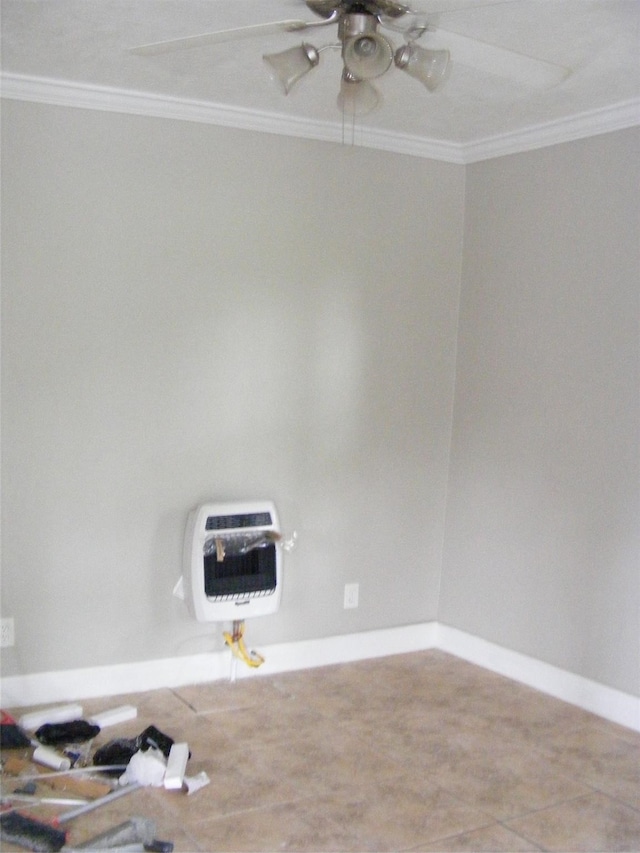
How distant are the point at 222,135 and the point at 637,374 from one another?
1931 millimetres

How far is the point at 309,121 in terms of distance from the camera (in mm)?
3807

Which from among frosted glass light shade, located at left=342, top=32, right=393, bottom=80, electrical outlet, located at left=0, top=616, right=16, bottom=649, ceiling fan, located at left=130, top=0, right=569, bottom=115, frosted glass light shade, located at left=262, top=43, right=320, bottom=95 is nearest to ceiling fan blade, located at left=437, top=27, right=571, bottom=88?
ceiling fan, located at left=130, top=0, right=569, bottom=115

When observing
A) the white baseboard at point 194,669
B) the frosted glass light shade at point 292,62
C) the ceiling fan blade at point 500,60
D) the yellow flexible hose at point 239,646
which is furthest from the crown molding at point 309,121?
the white baseboard at point 194,669

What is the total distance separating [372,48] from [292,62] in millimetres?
216

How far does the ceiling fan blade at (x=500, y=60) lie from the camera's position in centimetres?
219

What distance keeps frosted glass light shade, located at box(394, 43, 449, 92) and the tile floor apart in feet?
6.98

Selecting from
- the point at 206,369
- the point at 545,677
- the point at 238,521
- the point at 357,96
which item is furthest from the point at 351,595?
the point at 357,96

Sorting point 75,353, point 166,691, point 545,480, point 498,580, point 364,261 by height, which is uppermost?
point 364,261

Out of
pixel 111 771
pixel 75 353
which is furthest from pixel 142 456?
pixel 111 771

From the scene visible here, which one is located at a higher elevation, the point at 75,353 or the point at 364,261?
the point at 364,261

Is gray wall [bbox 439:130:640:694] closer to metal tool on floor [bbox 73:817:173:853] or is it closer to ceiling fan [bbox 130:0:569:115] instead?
ceiling fan [bbox 130:0:569:115]

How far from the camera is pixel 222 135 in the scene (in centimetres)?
370

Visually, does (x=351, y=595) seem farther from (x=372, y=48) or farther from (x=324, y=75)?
(x=372, y=48)

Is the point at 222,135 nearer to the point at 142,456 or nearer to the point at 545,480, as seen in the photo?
the point at 142,456
